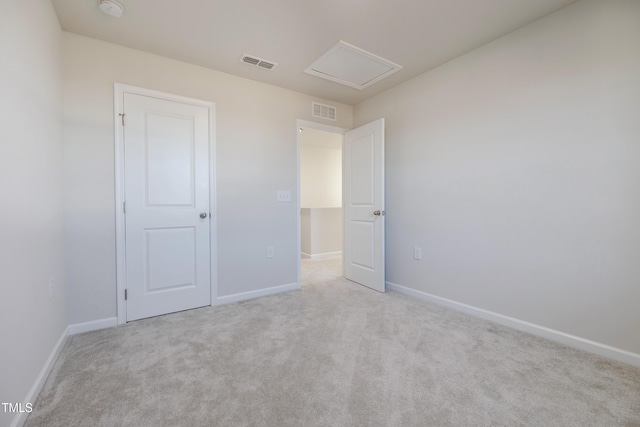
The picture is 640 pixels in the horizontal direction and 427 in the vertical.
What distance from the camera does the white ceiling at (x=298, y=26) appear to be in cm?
189

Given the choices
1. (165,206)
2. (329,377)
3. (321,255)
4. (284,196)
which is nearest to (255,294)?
(284,196)

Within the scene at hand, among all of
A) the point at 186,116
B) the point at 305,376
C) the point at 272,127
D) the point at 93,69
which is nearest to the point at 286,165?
the point at 272,127

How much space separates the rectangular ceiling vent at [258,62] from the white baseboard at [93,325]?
8.47ft

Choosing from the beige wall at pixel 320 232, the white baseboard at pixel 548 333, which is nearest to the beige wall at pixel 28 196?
the white baseboard at pixel 548 333

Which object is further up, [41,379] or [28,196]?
[28,196]

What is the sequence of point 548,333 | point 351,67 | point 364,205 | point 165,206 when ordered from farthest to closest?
point 364,205
point 351,67
point 165,206
point 548,333

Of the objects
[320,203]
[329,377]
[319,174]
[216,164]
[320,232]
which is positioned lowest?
[329,377]

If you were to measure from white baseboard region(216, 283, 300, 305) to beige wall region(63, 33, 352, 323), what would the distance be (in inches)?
2.0

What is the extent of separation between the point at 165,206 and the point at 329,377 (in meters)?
2.05

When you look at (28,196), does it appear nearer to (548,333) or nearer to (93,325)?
(93,325)

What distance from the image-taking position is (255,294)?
3.02 m

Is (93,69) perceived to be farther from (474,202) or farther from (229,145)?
(474,202)

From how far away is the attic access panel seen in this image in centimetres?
245

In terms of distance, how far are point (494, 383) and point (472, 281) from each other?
44.1 inches
